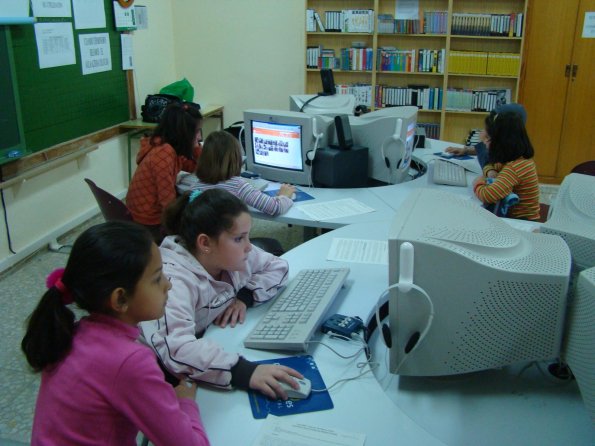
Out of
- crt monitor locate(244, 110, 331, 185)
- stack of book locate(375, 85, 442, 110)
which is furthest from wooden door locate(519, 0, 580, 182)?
crt monitor locate(244, 110, 331, 185)

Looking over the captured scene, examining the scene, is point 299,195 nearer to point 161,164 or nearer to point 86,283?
point 161,164

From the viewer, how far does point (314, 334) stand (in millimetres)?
1506

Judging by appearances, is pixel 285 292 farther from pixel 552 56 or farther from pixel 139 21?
pixel 552 56

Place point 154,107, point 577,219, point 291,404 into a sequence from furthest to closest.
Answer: point 154,107
point 577,219
point 291,404

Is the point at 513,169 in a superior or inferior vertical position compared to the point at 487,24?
inferior

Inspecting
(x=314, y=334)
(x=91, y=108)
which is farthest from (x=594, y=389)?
(x=91, y=108)

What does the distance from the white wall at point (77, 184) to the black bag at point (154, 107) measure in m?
0.21

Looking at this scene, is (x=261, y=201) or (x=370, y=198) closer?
(x=261, y=201)

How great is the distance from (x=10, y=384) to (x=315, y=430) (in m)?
1.82

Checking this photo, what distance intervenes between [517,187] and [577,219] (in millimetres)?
1401

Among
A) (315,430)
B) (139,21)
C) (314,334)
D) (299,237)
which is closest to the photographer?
(315,430)

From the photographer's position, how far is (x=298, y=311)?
1.55 metres

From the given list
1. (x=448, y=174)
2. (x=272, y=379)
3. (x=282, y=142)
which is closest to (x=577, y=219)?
(x=272, y=379)

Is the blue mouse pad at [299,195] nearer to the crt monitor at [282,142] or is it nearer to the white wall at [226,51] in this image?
the crt monitor at [282,142]
